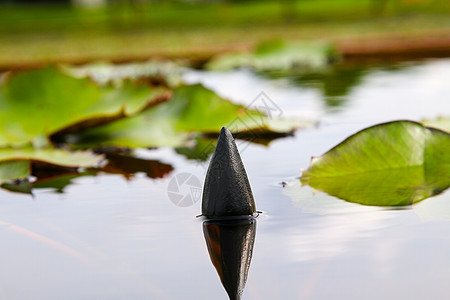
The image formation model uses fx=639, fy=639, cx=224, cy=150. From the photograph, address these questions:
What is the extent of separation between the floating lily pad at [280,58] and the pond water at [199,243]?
1.42 m

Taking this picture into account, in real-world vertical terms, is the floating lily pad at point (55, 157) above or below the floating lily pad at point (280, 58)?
below

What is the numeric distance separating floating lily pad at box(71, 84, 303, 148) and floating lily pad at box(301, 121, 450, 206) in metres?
0.30

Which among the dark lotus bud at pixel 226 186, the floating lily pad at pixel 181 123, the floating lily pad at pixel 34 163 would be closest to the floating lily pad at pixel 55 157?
the floating lily pad at pixel 34 163

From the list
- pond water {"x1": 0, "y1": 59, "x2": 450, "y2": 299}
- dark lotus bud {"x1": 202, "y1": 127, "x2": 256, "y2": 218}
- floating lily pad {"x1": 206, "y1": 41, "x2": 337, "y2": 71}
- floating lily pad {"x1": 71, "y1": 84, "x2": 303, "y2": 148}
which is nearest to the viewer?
pond water {"x1": 0, "y1": 59, "x2": 450, "y2": 299}

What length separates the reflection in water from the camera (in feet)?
1.40

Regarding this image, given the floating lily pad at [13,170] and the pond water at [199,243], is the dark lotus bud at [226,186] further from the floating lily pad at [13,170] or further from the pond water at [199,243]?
the floating lily pad at [13,170]

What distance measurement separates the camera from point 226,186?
57 cm

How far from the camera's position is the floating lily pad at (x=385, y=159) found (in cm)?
71

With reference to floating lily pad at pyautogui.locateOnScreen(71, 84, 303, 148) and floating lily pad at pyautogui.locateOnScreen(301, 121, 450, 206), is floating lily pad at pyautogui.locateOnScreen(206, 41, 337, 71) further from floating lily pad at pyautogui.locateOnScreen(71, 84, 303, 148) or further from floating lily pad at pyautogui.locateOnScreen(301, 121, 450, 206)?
floating lily pad at pyautogui.locateOnScreen(301, 121, 450, 206)

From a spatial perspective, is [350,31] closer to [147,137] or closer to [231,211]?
[147,137]

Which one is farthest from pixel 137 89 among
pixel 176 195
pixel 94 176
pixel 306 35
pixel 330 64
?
pixel 306 35

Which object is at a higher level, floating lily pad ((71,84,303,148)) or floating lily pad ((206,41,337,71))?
floating lily pad ((206,41,337,71))

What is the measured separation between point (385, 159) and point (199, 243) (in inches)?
12.3

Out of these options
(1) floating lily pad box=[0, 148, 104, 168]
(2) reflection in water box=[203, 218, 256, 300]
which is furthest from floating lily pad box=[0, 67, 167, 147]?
(2) reflection in water box=[203, 218, 256, 300]
